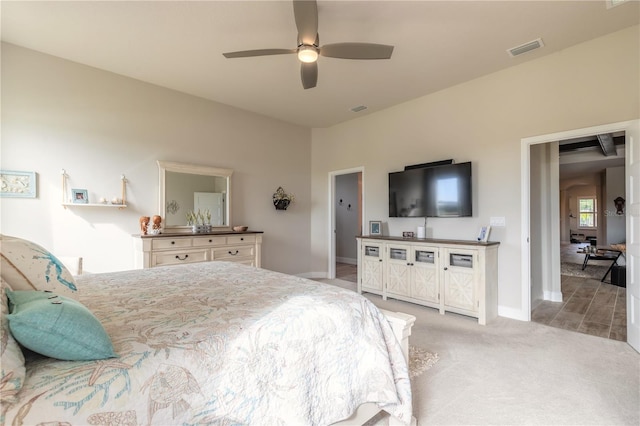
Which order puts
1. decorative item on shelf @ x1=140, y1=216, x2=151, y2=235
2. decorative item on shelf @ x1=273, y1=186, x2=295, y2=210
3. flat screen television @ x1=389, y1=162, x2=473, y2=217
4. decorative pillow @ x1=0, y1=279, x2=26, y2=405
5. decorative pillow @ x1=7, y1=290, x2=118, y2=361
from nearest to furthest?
1. decorative pillow @ x1=0, y1=279, x2=26, y2=405
2. decorative pillow @ x1=7, y1=290, x2=118, y2=361
3. decorative item on shelf @ x1=140, y1=216, x2=151, y2=235
4. flat screen television @ x1=389, y1=162, x2=473, y2=217
5. decorative item on shelf @ x1=273, y1=186, x2=295, y2=210

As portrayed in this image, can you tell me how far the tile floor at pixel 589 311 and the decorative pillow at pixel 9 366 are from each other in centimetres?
415

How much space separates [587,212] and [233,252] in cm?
1483

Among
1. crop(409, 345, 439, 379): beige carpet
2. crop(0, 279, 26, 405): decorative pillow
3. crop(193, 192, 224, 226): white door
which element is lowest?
crop(409, 345, 439, 379): beige carpet

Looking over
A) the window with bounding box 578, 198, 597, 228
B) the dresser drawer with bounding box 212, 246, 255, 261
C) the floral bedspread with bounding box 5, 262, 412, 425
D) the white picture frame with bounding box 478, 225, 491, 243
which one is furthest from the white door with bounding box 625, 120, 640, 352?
the window with bounding box 578, 198, 597, 228

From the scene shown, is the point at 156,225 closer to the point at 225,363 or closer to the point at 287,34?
the point at 287,34

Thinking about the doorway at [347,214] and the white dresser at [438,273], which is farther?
the doorway at [347,214]

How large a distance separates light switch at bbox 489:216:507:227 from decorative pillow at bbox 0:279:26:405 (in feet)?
13.4

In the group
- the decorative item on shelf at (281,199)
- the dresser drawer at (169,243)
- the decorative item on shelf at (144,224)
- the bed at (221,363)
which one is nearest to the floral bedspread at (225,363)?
the bed at (221,363)

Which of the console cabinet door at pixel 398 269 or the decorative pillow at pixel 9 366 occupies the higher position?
the decorative pillow at pixel 9 366

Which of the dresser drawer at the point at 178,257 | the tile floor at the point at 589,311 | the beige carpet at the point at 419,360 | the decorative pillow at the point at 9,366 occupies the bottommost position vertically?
the tile floor at the point at 589,311

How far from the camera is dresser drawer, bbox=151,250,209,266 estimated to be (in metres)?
3.54

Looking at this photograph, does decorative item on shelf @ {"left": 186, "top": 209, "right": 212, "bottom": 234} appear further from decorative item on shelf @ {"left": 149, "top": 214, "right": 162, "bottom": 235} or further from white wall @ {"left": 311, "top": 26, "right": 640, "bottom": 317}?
white wall @ {"left": 311, "top": 26, "right": 640, "bottom": 317}

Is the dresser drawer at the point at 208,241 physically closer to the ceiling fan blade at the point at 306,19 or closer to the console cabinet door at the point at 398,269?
the console cabinet door at the point at 398,269

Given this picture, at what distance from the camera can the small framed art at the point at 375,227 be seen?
479cm
